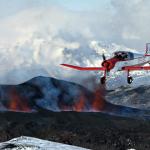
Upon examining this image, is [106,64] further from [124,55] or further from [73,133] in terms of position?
[73,133]

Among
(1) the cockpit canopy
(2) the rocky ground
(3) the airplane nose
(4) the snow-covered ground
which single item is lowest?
(2) the rocky ground

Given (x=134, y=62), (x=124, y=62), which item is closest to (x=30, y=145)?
(x=124, y=62)

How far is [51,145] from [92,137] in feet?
506

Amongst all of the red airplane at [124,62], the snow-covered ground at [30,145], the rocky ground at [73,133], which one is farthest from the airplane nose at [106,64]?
the rocky ground at [73,133]

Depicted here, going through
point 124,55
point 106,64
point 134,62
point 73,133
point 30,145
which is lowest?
point 73,133

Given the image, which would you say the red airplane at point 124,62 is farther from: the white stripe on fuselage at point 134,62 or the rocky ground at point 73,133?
the rocky ground at point 73,133

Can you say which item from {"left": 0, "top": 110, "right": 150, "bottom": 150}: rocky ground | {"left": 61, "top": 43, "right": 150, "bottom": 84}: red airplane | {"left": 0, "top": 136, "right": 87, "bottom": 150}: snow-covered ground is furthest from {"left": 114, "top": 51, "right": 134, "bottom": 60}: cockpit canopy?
{"left": 0, "top": 110, "right": 150, "bottom": 150}: rocky ground

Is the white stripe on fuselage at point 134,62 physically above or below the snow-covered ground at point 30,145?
above

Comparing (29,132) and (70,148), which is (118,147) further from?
(70,148)

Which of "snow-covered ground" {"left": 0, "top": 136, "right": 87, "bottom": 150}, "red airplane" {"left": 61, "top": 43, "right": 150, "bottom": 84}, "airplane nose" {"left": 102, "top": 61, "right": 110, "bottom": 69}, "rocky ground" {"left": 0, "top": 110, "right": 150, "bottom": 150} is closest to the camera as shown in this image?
"snow-covered ground" {"left": 0, "top": 136, "right": 87, "bottom": 150}

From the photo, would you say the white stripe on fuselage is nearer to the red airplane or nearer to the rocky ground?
the red airplane

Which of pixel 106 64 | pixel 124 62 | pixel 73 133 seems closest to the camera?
pixel 124 62

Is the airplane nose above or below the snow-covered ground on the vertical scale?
above

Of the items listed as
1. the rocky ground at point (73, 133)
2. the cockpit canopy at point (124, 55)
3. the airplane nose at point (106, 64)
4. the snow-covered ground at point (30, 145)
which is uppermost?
the cockpit canopy at point (124, 55)
